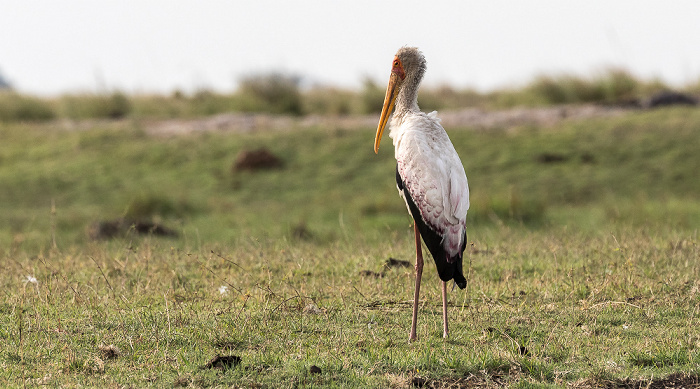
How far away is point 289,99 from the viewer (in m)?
21.5

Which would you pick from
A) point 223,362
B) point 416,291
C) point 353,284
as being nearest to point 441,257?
point 416,291

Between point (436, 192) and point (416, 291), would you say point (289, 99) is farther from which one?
point (436, 192)

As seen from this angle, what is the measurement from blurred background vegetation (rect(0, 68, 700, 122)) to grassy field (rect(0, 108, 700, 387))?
5.74 m

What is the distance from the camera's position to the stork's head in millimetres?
5582

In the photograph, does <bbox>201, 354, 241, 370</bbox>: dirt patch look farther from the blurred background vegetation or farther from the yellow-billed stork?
the blurred background vegetation

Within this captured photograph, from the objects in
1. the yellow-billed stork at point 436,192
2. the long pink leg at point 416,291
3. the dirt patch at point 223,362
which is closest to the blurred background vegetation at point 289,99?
the long pink leg at point 416,291

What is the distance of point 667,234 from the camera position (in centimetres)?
902

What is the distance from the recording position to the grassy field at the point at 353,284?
445 cm

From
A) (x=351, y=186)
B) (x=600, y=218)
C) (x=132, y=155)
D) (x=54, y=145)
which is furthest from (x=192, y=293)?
(x=54, y=145)

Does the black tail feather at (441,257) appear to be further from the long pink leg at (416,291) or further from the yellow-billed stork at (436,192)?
the long pink leg at (416,291)

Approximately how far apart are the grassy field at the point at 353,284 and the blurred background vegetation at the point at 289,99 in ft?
18.8

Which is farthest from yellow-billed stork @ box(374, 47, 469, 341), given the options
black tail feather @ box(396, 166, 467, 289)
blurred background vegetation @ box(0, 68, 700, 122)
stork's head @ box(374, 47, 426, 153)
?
blurred background vegetation @ box(0, 68, 700, 122)

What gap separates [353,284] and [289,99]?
50.3ft

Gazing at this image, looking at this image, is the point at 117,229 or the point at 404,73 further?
the point at 117,229
